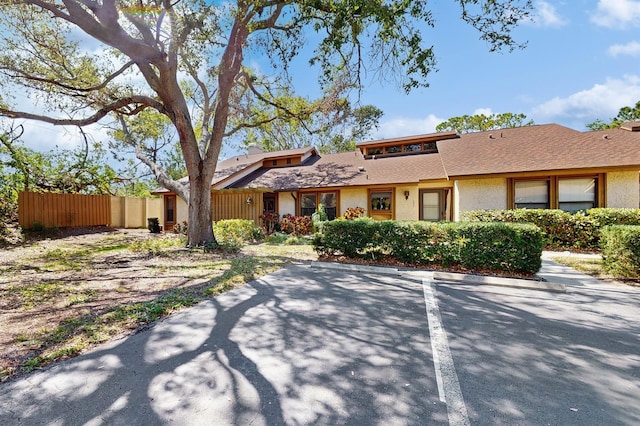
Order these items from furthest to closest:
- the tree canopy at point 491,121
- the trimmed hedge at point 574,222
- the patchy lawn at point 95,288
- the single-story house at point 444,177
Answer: the tree canopy at point 491,121
the single-story house at point 444,177
the trimmed hedge at point 574,222
the patchy lawn at point 95,288

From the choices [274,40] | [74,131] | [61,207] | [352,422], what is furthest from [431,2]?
[61,207]

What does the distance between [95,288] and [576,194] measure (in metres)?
15.5

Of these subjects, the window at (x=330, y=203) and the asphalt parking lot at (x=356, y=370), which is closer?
the asphalt parking lot at (x=356, y=370)

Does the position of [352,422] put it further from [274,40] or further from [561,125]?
[561,125]

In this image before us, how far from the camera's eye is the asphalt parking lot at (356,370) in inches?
84.4

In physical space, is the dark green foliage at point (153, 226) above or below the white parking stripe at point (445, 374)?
above

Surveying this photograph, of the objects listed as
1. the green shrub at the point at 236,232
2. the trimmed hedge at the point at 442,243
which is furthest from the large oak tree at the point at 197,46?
the trimmed hedge at the point at 442,243

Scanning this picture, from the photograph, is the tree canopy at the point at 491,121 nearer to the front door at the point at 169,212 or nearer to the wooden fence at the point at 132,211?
the front door at the point at 169,212

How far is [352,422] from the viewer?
80.2 inches

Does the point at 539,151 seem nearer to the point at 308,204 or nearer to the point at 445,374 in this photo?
the point at 308,204

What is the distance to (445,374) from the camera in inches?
105

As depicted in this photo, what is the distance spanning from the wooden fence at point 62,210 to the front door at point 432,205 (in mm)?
19056

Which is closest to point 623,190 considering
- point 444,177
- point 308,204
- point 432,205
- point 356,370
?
point 444,177

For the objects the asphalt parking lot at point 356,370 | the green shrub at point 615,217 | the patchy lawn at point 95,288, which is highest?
the green shrub at point 615,217
